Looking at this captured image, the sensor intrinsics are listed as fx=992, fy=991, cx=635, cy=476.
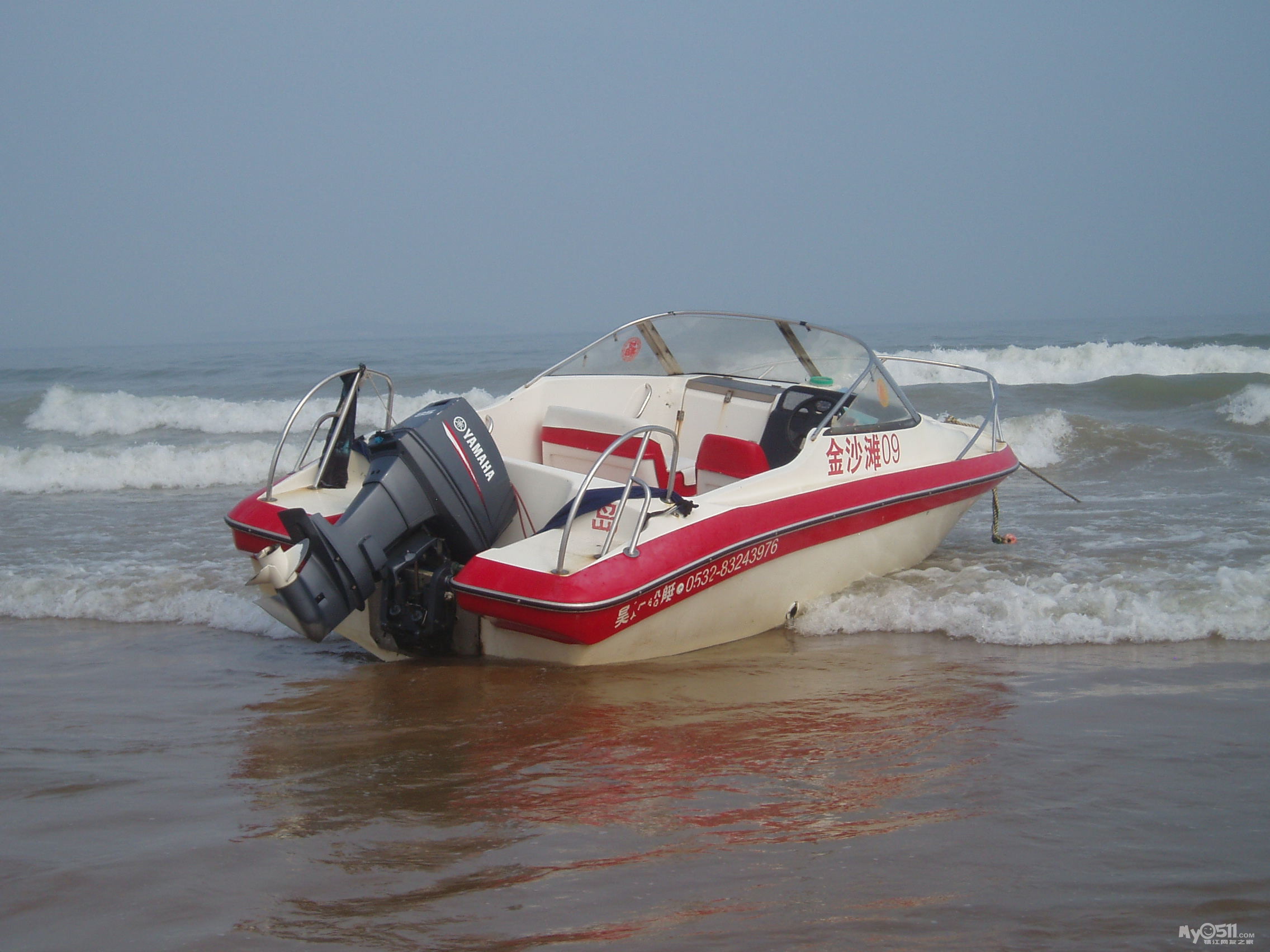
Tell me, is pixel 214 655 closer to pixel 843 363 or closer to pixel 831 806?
pixel 831 806

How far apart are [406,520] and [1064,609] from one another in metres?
3.40

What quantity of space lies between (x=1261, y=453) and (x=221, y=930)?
428 inches

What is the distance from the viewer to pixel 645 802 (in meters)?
3.10

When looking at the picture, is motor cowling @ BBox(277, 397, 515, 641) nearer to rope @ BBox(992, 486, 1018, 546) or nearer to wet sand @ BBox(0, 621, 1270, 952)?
wet sand @ BBox(0, 621, 1270, 952)

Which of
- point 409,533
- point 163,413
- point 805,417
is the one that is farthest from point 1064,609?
point 163,413

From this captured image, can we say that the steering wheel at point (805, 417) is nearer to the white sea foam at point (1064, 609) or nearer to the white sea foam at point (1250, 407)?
the white sea foam at point (1064, 609)

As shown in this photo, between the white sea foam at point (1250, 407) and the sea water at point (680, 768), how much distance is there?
6078 mm

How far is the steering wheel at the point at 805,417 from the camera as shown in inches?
227

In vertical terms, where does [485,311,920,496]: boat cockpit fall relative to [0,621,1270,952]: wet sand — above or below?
above

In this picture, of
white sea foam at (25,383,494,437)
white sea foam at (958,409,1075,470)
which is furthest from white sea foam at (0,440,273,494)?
white sea foam at (958,409,1075,470)

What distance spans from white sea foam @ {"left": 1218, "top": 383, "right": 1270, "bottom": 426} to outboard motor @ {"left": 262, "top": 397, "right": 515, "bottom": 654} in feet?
38.1

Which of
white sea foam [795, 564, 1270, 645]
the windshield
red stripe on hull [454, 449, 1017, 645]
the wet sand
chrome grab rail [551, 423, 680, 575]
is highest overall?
the windshield

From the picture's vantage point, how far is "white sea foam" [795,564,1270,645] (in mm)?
4922

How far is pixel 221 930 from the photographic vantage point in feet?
7.68
